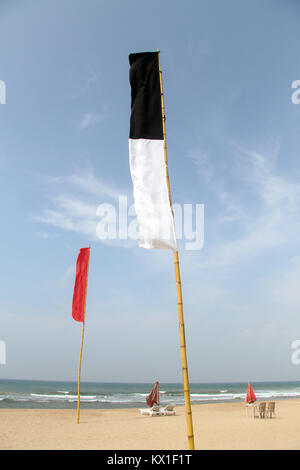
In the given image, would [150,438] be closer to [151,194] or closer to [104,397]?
[151,194]

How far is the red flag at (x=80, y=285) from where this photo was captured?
44.9ft

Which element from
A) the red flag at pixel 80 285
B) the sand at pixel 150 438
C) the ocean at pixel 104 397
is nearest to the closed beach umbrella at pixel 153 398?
the sand at pixel 150 438

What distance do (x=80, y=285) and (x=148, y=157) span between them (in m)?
9.42

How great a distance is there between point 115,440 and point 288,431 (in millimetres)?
6477

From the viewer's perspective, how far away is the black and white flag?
544 centimetres

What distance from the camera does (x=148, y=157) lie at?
5906 millimetres

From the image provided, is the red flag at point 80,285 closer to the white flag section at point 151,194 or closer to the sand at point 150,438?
the sand at point 150,438

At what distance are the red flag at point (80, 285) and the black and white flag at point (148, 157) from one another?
9.08 m

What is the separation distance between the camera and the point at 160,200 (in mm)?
5633
